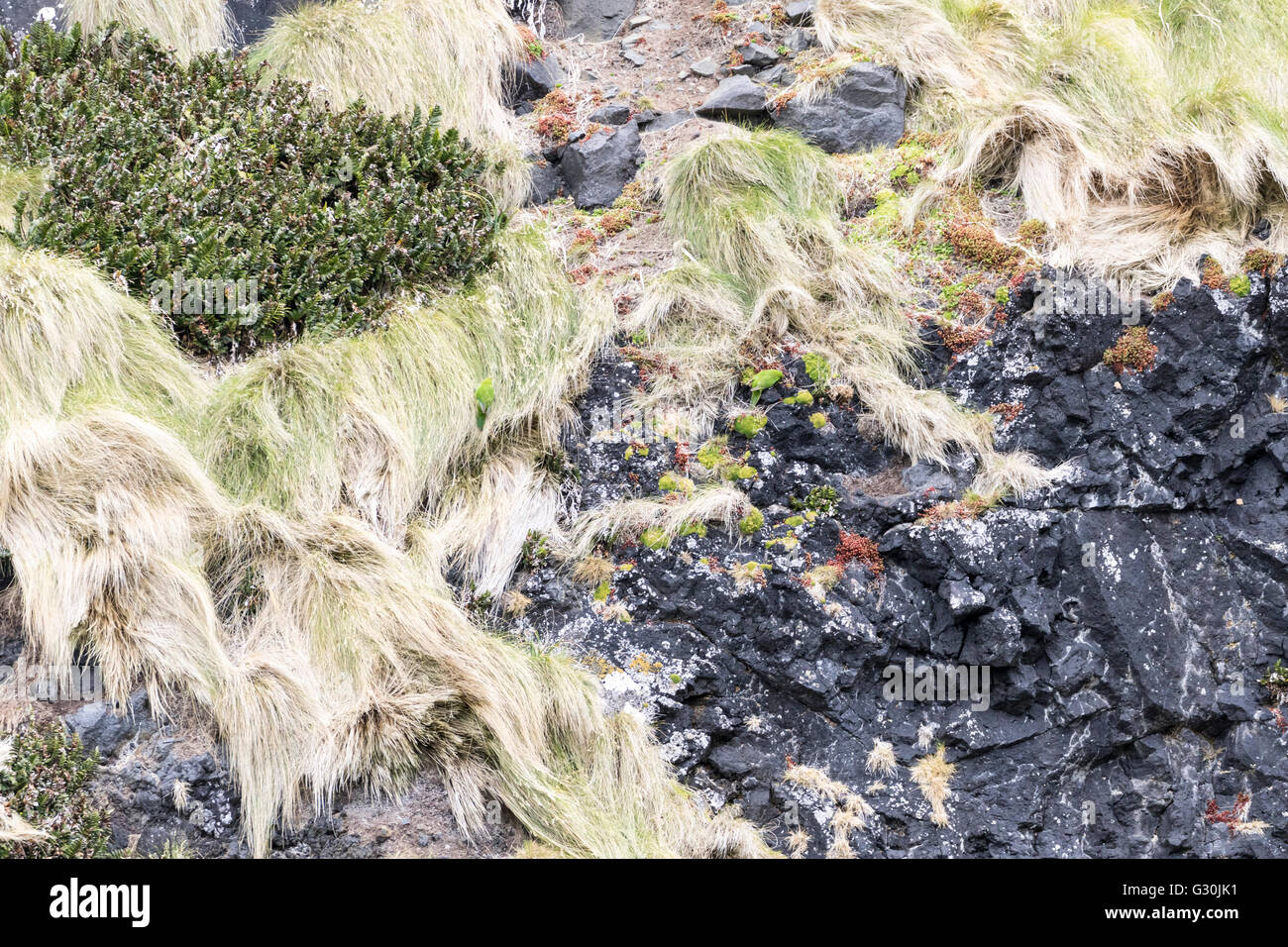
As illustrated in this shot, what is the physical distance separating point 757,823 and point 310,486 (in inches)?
113

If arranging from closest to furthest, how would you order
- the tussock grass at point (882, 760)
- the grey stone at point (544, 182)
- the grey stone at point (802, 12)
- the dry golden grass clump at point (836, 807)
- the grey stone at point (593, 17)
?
the dry golden grass clump at point (836, 807) → the tussock grass at point (882, 760) → the grey stone at point (544, 182) → the grey stone at point (802, 12) → the grey stone at point (593, 17)

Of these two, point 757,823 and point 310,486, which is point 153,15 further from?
point 757,823

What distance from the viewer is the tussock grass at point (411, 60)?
24.6 feet

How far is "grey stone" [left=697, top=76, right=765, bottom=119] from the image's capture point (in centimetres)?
795

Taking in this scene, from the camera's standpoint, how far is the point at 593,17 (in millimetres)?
9078

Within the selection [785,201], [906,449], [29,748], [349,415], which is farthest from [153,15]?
[906,449]

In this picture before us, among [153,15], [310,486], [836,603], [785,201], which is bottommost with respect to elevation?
[836,603]

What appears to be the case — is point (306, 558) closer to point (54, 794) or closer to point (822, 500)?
point (54, 794)

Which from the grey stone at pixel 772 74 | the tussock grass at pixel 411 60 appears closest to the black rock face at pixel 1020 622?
the tussock grass at pixel 411 60

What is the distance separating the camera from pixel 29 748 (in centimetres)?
445

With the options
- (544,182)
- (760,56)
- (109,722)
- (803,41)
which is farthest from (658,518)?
(803,41)

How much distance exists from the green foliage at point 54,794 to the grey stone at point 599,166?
4926mm

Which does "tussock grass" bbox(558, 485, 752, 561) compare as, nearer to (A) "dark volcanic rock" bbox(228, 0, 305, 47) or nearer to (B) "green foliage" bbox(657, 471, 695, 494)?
(B) "green foliage" bbox(657, 471, 695, 494)

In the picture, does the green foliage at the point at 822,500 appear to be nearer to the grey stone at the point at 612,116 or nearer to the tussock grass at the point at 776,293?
the tussock grass at the point at 776,293
